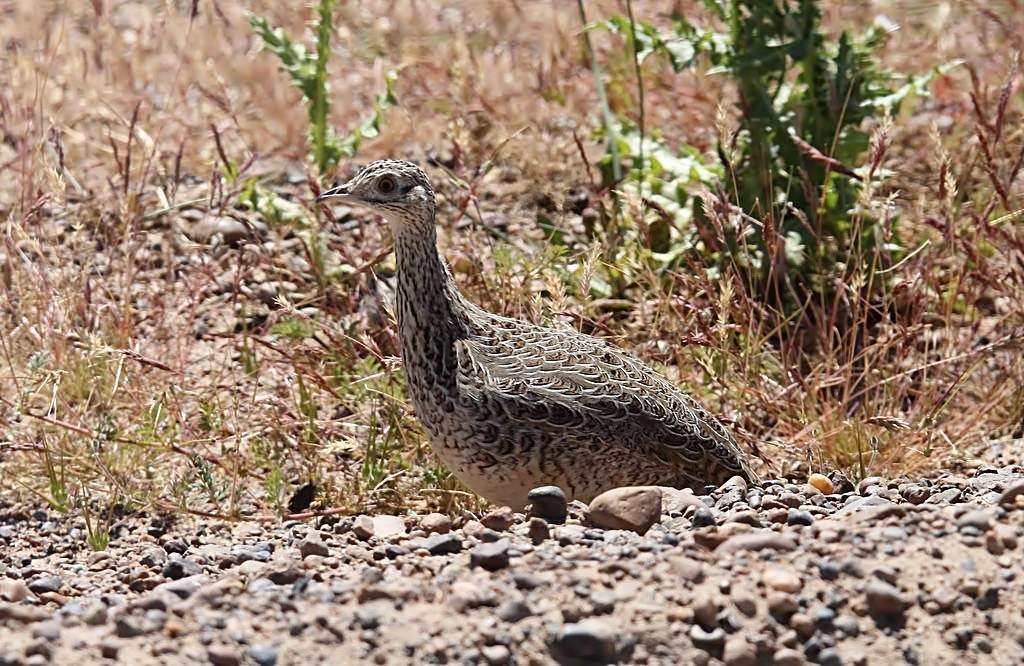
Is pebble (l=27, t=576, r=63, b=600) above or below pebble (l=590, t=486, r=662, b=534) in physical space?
below

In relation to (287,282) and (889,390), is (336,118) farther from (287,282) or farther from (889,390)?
(889,390)

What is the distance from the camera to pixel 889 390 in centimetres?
576

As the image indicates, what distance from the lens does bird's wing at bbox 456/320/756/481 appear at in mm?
4887

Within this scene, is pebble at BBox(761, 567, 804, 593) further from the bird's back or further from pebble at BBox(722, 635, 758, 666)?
the bird's back

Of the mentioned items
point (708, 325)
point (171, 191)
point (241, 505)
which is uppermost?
point (171, 191)

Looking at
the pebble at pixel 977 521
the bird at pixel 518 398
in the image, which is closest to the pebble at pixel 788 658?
the pebble at pixel 977 521

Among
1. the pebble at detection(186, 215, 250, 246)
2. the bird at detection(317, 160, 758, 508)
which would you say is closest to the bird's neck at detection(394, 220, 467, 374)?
the bird at detection(317, 160, 758, 508)

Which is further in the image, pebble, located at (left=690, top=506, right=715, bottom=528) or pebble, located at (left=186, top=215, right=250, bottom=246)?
pebble, located at (left=186, top=215, right=250, bottom=246)

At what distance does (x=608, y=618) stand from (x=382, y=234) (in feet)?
11.4

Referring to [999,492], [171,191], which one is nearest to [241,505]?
[171,191]

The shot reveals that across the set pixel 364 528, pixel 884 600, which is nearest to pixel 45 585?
pixel 364 528

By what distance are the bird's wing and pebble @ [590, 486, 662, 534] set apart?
0.39 meters

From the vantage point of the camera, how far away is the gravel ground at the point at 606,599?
3650 millimetres

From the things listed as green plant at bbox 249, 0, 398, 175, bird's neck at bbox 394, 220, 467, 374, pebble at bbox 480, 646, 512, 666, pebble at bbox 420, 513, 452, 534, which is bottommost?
pebble at bbox 420, 513, 452, 534
